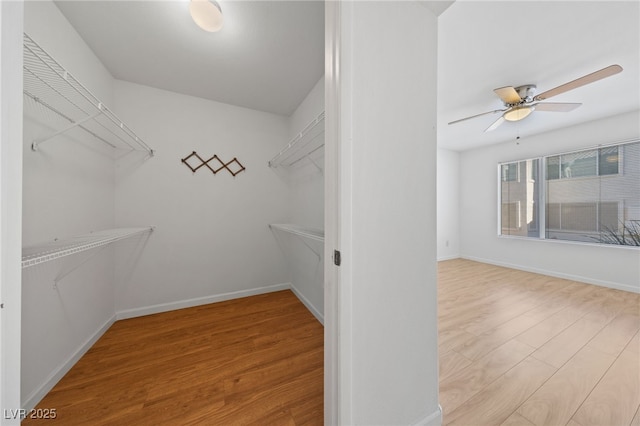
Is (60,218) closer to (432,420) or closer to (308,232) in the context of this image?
(308,232)

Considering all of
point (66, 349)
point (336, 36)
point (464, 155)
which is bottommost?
point (66, 349)

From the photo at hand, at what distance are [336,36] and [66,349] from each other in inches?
93.4

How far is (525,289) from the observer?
2785mm

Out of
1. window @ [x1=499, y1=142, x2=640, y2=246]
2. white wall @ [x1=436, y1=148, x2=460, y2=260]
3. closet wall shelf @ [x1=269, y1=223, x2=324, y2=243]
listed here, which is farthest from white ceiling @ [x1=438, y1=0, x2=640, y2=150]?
white wall @ [x1=436, y1=148, x2=460, y2=260]

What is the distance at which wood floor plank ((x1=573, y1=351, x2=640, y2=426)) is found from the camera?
42.6 inches

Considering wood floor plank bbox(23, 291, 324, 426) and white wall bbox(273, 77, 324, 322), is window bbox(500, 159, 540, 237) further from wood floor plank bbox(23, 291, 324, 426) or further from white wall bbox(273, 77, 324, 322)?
wood floor plank bbox(23, 291, 324, 426)

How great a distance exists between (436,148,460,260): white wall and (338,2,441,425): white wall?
3.86 m

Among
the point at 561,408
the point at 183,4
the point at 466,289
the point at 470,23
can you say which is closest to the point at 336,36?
the point at 183,4

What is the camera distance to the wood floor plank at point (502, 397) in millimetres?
1078

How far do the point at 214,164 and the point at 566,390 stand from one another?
330 cm

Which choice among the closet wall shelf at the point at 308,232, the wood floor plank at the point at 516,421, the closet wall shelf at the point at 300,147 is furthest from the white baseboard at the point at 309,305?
the closet wall shelf at the point at 300,147

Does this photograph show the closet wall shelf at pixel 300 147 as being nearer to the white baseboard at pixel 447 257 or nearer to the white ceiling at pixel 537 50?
the white ceiling at pixel 537 50

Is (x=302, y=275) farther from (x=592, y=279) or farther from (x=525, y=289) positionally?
(x=592, y=279)

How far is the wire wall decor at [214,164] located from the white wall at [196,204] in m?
0.05
